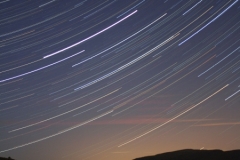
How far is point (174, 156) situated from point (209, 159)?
2820mm

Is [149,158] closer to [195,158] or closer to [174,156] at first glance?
[174,156]

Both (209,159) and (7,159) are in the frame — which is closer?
(209,159)

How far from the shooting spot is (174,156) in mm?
18344

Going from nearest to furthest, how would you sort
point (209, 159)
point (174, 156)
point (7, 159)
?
point (209, 159)
point (174, 156)
point (7, 159)

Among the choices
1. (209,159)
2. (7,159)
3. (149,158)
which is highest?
(7,159)

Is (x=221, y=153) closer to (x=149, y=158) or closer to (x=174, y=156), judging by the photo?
(x=174, y=156)

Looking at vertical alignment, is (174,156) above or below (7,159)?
below

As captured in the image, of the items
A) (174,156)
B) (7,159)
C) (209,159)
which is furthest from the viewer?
(7,159)

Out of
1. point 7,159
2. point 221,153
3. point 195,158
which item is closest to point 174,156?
point 195,158

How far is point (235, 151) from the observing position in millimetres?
16125

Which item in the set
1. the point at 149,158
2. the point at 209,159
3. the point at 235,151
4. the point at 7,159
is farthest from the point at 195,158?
the point at 7,159

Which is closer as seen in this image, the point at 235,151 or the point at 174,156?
the point at 235,151

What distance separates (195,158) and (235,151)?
7.43 feet

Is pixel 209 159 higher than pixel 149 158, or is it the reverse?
pixel 149 158
